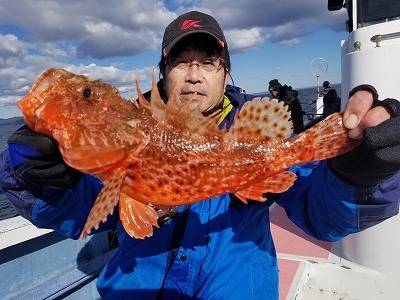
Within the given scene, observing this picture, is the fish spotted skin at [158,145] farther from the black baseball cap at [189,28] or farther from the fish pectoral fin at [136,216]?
the black baseball cap at [189,28]

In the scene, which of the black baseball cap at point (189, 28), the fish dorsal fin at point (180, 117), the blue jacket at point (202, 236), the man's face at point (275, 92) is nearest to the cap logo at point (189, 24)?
the black baseball cap at point (189, 28)

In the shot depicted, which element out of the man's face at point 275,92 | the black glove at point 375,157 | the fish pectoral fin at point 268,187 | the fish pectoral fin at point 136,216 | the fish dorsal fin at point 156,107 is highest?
the man's face at point 275,92

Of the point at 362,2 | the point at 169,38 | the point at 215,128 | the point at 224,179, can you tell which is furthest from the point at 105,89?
the point at 362,2

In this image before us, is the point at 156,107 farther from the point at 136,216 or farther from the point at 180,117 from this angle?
the point at 136,216

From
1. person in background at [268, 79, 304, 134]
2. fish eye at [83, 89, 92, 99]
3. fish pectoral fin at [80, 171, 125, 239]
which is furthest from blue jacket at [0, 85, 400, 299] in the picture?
person in background at [268, 79, 304, 134]

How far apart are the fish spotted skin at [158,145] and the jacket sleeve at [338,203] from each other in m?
0.48

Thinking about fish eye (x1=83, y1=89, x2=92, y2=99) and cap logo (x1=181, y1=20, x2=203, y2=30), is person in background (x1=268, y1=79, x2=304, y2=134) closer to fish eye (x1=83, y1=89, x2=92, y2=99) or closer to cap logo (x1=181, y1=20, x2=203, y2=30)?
cap logo (x1=181, y1=20, x2=203, y2=30)

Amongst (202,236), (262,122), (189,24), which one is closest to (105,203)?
(202,236)

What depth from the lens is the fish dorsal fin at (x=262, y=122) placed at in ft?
8.59

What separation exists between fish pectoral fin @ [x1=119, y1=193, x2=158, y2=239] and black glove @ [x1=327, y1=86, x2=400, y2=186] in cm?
156

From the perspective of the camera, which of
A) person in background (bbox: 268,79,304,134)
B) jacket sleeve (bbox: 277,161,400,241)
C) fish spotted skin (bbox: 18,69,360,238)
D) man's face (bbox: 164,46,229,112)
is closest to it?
fish spotted skin (bbox: 18,69,360,238)

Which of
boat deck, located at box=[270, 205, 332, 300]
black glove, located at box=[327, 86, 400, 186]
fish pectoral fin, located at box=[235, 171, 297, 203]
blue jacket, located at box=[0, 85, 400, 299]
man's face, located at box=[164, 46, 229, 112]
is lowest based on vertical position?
boat deck, located at box=[270, 205, 332, 300]

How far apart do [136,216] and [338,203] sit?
171cm

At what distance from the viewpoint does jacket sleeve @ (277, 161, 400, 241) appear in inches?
108
